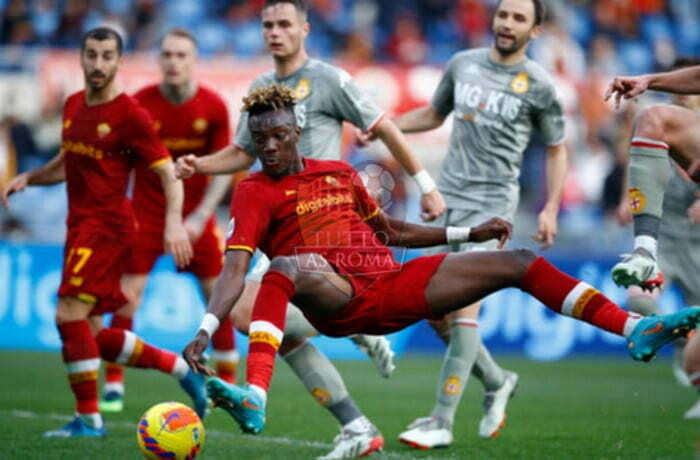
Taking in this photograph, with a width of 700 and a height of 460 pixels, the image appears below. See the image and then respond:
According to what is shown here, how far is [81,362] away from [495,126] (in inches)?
120

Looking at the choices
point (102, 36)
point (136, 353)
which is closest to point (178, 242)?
point (136, 353)

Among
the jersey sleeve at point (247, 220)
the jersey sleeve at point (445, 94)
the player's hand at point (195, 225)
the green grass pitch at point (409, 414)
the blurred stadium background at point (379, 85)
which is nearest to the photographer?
the jersey sleeve at point (247, 220)

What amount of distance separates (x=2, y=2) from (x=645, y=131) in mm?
14573

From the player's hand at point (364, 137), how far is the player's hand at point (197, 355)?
237cm

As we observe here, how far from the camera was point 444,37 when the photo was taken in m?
21.8

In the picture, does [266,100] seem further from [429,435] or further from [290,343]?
[429,435]

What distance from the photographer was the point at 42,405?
899 centimetres

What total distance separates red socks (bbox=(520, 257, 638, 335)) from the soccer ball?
171cm

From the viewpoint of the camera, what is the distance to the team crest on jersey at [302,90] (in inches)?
285

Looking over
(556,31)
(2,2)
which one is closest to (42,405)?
(2,2)

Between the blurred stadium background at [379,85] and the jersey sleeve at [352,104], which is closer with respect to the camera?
the jersey sleeve at [352,104]

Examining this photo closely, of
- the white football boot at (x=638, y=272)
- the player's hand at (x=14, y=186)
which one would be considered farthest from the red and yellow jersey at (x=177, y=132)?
the white football boot at (x=638, y=272)

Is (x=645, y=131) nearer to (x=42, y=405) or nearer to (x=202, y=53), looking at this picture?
(x=42, y=405)

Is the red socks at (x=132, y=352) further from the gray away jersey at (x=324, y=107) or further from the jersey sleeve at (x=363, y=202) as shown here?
the jersey sleeve at (x=363, y=202)
